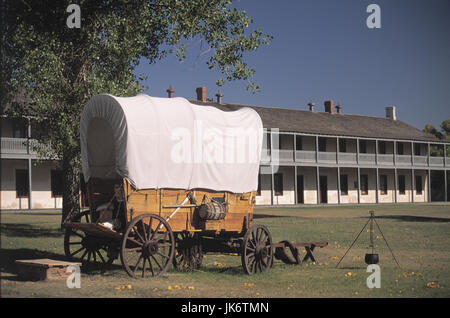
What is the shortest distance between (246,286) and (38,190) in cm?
2648

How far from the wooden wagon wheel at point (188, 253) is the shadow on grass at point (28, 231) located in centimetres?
771

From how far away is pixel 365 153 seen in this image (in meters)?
46.8

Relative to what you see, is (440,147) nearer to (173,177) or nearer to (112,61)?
(112,61)

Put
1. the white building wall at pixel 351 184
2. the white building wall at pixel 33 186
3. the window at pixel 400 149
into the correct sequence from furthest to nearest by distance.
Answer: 1. the window at pixel 400 149
2. the white building wall at pixel 351 184
3. the white building wall at pixel 33 186

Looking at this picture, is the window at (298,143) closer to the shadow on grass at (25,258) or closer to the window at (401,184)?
the window at (401,184)

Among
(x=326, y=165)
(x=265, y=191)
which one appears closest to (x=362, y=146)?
(x=326, y=165)

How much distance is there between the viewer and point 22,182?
108 feet

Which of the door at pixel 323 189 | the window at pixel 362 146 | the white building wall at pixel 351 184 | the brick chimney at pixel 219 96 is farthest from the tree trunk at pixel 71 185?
the window at pixel 362 146

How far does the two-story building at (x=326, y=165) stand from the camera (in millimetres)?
33000

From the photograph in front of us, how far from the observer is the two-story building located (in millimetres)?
33000

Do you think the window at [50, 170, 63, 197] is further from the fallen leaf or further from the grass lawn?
the fallen leaf

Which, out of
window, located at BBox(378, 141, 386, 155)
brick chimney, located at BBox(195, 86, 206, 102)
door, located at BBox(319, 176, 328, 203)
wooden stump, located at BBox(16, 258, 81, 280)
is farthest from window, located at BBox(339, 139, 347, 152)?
wooden stump, located at BBox(16, 258, 81, 280)

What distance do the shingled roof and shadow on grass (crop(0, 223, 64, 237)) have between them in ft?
69.5

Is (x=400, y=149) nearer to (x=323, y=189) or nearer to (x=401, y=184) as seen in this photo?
(x=401, y=184)
